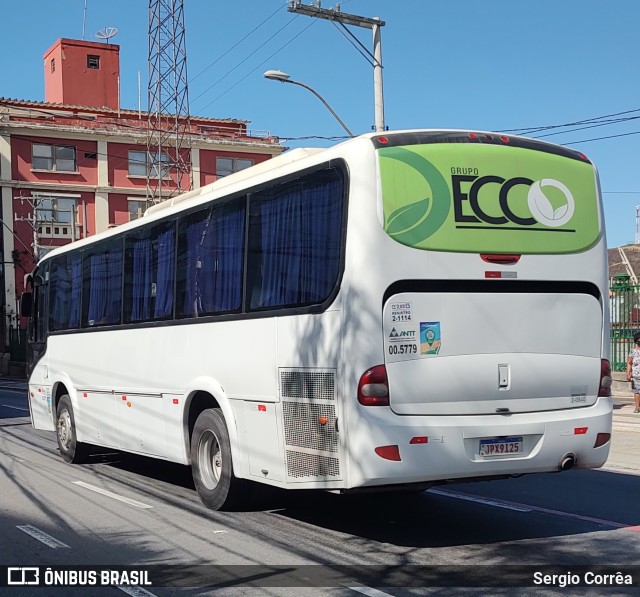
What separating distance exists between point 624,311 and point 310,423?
54.0 feet

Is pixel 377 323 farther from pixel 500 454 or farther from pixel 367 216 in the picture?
pixel 500 454

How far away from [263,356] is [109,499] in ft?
10.6

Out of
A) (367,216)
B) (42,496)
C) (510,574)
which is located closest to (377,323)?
(367,216)

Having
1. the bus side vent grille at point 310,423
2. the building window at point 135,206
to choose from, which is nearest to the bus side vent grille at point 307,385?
the bus side vent grille at point 310,423

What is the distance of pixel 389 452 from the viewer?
693cm

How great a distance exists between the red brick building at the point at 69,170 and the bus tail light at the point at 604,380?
4396cm

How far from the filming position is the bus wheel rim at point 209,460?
9258 millimetres

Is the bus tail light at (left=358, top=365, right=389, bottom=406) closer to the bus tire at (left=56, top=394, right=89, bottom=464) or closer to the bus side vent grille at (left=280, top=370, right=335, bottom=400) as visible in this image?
the bus side vent grille at (left=280, top=370, right=335, bottom=400)

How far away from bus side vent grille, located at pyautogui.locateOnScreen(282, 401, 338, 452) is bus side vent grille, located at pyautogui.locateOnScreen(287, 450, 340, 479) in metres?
0.08

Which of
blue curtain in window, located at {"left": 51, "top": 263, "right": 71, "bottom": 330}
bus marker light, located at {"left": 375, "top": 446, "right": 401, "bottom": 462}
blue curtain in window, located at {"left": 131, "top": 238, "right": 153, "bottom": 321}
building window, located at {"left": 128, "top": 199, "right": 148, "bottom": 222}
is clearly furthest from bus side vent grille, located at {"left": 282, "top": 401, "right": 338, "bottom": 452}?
building window, located at {"left": 128, "top": 199, "right": 148, "bottom": 222}

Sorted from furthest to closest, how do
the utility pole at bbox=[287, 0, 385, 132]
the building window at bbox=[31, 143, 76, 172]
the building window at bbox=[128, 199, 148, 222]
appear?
the building window at bbox=[128, 199, 148, 222], the building window at bbox=[31, 143, 76, 172], the utility pole at bbox=[287, 0, 385, 132]

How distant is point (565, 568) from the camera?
6762mm

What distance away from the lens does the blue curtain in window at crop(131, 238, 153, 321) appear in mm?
10820

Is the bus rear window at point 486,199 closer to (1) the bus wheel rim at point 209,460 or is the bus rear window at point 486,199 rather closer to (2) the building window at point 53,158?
(1) the bus wheel rim at point 209,460
